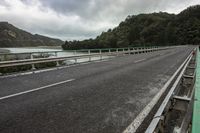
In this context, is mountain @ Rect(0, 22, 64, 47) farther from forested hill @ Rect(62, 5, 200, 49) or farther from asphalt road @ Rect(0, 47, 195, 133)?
asphalt road @ Rect(0, 47, 195, 133)

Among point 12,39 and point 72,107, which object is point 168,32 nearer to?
point 12,39

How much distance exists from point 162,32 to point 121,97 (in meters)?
138

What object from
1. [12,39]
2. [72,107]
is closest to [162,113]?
[72,107]

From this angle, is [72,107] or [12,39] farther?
[12,39]

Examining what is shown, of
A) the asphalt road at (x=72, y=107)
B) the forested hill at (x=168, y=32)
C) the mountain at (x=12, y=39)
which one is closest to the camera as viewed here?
the asphalt road at (x=72, y=107)

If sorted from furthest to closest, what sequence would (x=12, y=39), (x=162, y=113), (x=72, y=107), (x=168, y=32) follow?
(x=168, y=32) < (x=12, y=39) < (x=72, y=107) < (x=162, y=113)

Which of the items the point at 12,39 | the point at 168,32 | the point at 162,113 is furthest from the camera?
the point at 168,32

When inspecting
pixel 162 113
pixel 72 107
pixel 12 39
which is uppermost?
pixel 12 39

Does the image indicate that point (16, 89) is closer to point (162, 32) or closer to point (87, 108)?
point (87, 108)

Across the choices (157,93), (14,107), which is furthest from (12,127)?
(157,93)

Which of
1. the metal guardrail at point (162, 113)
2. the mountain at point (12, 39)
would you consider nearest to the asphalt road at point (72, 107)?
the metal guardrail at point (162, 113)

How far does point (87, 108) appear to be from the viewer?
4.88 m

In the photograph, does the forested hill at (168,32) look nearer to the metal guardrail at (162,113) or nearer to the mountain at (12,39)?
the mountain at (12,39)

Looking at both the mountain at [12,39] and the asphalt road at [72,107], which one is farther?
the mountain at [12,39]
